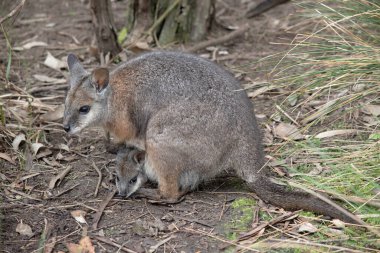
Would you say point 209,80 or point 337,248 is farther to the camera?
point 209,80

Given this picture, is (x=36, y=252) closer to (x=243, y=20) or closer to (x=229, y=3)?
(x=243, y=20)

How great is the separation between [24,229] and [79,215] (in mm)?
449

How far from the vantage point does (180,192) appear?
5.14 metres

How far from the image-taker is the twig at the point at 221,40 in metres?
7.54

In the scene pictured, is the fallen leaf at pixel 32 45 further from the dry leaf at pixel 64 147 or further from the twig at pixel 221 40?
the dry leaf at pixel 64 147

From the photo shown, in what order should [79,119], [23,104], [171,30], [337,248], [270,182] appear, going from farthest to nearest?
[171,30], [23,104], [79,119], [270,182], [337,248]

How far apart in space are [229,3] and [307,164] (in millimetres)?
4409

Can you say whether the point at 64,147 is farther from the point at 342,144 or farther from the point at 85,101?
the point at 342,144

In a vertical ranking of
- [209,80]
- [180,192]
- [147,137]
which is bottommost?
[180,192]

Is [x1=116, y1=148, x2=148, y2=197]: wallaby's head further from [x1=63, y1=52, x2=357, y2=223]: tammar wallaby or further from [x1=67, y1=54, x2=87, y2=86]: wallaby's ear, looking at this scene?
[x1=67, y1=54, x2=87, y2=86]: wallaby's ear

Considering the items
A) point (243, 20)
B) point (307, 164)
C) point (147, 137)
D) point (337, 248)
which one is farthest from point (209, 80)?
point (243, 20)

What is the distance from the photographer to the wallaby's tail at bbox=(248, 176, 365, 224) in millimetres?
4383

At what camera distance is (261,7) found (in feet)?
27.8

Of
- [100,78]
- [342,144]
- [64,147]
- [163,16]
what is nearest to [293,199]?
[342,144]
